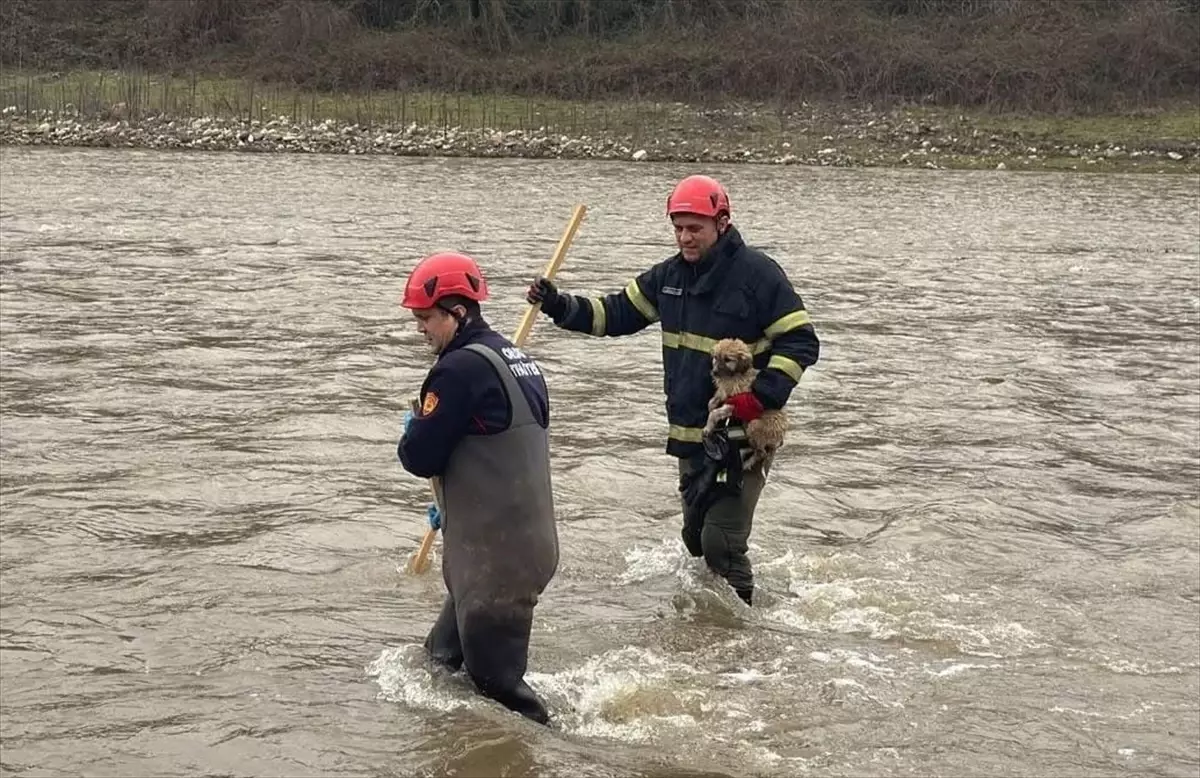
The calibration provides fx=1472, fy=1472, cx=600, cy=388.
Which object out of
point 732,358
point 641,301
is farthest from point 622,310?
point 732,358

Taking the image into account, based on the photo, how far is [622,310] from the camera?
7961 millimetres

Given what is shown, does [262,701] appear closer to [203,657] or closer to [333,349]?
→ [203,657]

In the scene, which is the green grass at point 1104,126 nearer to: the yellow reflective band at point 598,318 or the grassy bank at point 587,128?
the grassy bank at point 587,128

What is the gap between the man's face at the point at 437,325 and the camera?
19.6 feet

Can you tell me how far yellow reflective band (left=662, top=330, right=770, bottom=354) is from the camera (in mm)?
7500

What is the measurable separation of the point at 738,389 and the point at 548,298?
3.59 feet

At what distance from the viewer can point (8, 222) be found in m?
22.9

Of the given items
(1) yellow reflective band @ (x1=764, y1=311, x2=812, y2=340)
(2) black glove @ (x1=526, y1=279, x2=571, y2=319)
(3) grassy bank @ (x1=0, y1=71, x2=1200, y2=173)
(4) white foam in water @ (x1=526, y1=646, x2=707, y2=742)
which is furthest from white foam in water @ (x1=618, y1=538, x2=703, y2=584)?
(3) grassy bank @ (x1=0, y1=71, x2=1200, y2=173)

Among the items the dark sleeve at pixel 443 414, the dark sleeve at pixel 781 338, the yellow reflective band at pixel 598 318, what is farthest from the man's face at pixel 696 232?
the dark sleeve at pixel 443 414

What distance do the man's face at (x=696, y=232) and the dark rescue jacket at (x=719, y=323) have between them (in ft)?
0.17

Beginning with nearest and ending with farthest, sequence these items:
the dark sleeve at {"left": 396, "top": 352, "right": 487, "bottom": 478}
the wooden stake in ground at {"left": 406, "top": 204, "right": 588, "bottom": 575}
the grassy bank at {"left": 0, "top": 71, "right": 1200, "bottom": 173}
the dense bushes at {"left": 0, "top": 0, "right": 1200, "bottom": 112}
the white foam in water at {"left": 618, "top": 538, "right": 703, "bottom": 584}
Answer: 1. the dark sleeve at {"left": 396, "top": 352, "right": 487, "bottom": 478}
2. the wooden stake in ground at {"left": 406, "top": 204, "right": 588, "bottom": 575}
3. the white foam in water at {"left": 618, "top": 538, "right": 703, "bottom": 584}
4. the grassy bank at {"left": 0, "top": 71, "right": 1200, "bottom": 173}
5. the dense bushes at {"left": 0, "top": 0, "right": 1200, "bottom": 112}

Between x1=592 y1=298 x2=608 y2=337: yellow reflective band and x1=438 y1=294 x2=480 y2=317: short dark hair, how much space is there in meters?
1.85

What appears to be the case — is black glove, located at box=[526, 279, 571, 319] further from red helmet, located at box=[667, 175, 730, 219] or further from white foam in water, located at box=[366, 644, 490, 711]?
white foam in water, located at box=[366, 644, 490, 711]

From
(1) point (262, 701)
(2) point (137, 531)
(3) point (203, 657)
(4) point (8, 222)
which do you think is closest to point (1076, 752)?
(1) point (262, 701)
